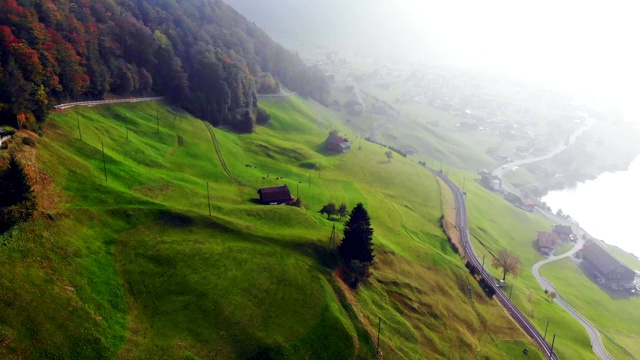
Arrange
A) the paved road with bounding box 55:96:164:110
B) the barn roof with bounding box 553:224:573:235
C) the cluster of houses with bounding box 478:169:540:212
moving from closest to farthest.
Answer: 1. the paved road with bounding box 55:96:164:110
2. the barn roof with bounding box 553:224:573:235
3. the cluster of houses with bounding box 478:169:540:212

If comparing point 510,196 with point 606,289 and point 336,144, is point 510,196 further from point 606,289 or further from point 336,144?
point 336,144

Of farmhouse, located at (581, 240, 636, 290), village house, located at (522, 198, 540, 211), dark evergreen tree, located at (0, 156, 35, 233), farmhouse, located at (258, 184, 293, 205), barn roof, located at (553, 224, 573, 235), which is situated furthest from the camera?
village house, located at (522, 198, 540, 211)

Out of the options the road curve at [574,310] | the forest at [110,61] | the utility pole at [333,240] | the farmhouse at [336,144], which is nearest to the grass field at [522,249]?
the road curve at [574,310]

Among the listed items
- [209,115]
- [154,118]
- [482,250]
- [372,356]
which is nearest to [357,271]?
[372,356]

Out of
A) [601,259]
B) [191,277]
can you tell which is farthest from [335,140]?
[191,277]

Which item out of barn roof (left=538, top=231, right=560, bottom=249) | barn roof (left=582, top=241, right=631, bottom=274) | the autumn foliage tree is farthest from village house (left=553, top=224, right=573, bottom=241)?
the autumn foliage tree

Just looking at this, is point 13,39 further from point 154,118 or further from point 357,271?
point 357,271

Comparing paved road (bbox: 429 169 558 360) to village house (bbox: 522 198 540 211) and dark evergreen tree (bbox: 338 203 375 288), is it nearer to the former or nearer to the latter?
dark evergreen tree (bbox: 338 203 375 288)
